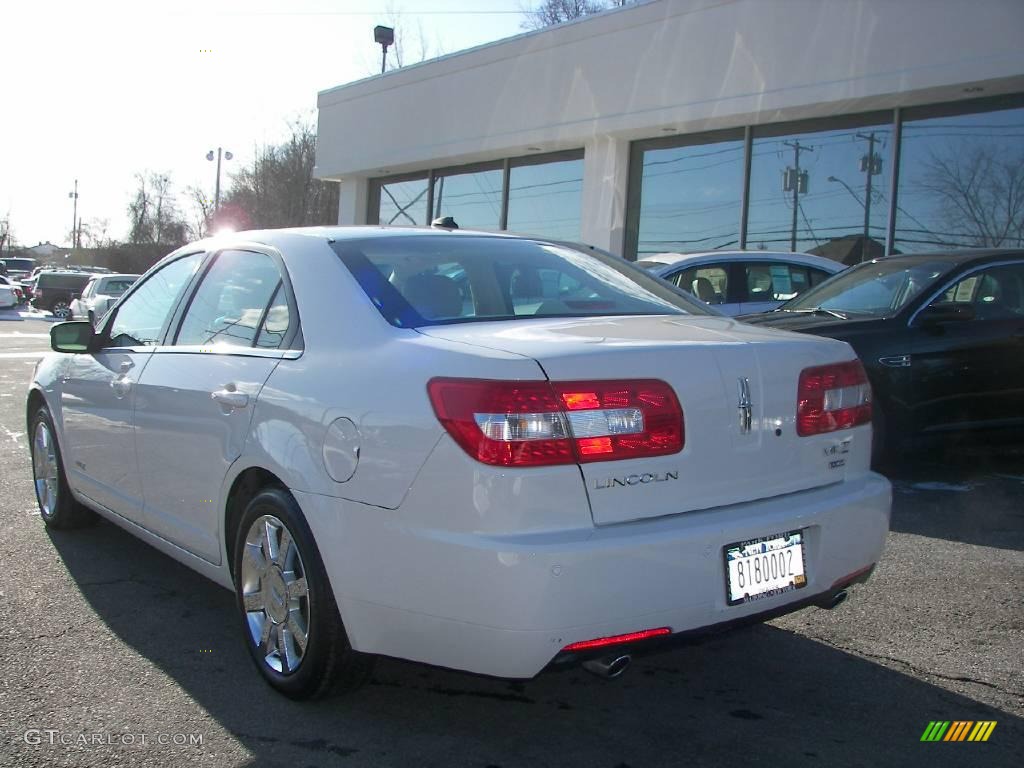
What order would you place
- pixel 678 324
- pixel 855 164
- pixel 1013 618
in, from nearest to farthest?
pixel 678 324 → pixel 1013 618 → pixel 855 164

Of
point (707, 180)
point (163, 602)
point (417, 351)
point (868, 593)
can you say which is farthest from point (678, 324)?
point (707, 180)

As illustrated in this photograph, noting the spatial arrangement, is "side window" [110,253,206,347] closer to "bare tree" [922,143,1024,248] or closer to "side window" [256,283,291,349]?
"side window" [256,283,291,349]

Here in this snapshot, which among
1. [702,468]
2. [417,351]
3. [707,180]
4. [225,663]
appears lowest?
[225,663]

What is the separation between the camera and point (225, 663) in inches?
143

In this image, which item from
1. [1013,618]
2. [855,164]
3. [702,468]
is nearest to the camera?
[702,468]

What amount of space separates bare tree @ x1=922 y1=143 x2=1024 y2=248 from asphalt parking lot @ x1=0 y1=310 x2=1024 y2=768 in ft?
28.3

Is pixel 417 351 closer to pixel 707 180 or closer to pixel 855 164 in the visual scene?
pixel 855 164

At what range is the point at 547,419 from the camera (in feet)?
8.85

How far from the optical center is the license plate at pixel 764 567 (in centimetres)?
287

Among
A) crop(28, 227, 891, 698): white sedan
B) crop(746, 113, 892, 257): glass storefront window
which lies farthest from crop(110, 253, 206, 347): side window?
crop(746, 113, 892, 257): glass storefront window

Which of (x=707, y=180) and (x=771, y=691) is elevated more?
(x=707, y=180)

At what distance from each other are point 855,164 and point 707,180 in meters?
2.46

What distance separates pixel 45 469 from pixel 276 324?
2672mm

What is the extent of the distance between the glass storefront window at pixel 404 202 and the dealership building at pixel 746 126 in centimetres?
143
